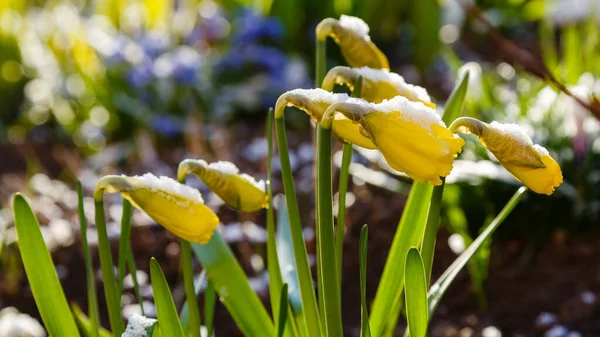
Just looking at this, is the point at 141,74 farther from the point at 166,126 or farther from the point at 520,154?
the point at 520,154

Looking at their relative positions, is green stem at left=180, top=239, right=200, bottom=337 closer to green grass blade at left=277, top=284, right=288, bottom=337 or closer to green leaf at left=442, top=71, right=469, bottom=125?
green grass blade at left=277, top=284, right=288, bottom=337

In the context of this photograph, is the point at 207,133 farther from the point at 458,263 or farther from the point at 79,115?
the point at 458,263

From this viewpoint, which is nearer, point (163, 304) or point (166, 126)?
point (163, 304)

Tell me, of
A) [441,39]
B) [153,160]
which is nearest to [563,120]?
[153,160]

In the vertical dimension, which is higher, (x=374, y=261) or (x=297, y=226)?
(x=297, y=226)

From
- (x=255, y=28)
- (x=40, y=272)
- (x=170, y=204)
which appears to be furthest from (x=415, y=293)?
(x=255, y=28)

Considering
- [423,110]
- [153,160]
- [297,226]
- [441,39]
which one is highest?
[423,110]

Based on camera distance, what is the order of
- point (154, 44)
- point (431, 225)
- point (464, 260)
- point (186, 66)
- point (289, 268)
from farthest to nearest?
point (154, 44)
point (186, 66)
point (289, 268)
point (464, 260)
point (431, 225)
